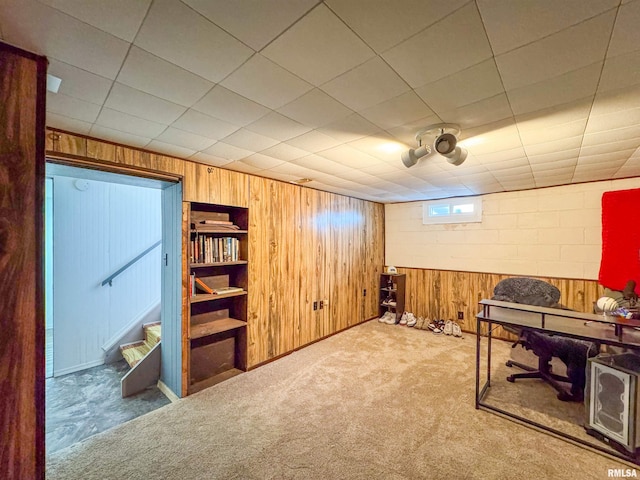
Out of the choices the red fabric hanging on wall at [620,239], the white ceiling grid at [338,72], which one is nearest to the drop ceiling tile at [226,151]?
the white ceiling grid at [338,72]

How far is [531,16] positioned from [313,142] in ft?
4.97

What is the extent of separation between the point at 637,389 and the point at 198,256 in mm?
3612

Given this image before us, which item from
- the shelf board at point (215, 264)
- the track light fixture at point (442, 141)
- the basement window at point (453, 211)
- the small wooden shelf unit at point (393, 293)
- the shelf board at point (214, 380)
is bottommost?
the shelf board at point (214, 380)

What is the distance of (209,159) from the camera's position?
271 cm

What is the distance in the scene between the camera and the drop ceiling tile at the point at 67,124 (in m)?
1.80

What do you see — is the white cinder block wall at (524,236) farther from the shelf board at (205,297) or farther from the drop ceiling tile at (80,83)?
the drop ceiling tile at (80,83)

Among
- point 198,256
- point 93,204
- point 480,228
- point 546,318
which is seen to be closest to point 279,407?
point 198,256

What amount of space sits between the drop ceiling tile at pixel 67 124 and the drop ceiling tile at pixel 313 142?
1432 millimetres

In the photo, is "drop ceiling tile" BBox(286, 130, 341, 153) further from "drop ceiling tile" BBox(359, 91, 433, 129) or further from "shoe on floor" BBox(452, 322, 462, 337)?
"shoe on floor" BBox(452, 322, 462, 337)

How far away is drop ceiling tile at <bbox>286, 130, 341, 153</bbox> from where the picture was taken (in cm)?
213

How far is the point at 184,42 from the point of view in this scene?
1136 mm

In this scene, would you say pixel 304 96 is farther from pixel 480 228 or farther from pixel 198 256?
pixel 480 228

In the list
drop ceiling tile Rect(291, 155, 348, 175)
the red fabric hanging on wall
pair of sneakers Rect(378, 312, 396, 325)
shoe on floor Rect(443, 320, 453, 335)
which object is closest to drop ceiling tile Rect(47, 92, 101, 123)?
drop ceiling tile Rect(291, 155, 348, 175)

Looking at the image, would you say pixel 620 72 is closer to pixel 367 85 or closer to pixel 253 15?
pixel 367 85
